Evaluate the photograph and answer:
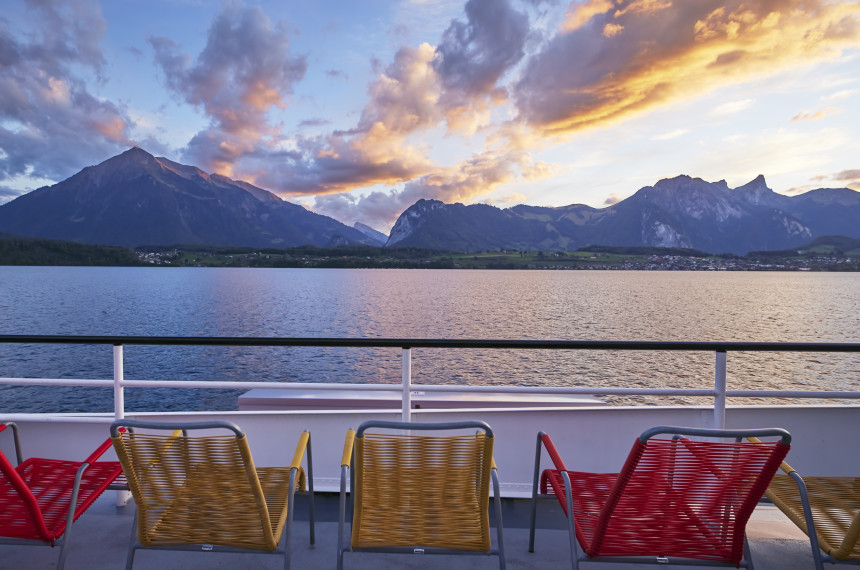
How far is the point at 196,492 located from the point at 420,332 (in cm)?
3182

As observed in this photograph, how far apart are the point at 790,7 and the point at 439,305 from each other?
125ft

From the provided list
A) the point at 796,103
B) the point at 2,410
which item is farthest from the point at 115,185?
the point at 796,103

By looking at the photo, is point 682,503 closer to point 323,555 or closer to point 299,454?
point 299,454

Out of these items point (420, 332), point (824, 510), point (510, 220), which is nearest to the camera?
point (824, 510)

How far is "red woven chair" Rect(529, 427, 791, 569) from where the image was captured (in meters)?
1.61

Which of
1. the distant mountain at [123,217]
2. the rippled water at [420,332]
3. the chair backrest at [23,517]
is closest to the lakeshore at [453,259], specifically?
the rippled water at [420,332]

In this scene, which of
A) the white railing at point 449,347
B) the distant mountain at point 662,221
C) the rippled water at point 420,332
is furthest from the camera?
the distant mountain at point 662,221

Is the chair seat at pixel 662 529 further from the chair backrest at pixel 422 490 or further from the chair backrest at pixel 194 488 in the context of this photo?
the chair backrest at pixel 194 488

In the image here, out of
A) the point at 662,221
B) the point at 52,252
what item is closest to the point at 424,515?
the point at 52,252

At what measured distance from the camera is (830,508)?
6.59 ft

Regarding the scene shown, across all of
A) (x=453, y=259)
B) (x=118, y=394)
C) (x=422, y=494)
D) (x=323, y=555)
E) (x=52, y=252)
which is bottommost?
(x=323, y=555)

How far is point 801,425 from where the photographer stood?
5.29 meters

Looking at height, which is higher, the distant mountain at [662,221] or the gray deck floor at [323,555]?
the distant mountain at [662,221]

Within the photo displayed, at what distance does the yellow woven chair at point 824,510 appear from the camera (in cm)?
172
